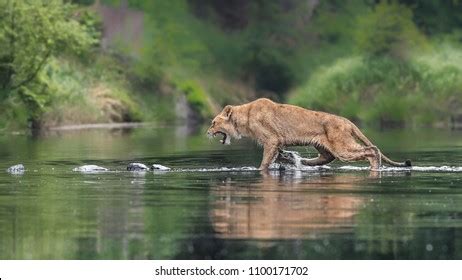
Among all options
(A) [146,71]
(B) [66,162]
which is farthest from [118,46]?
(B) [66,162]

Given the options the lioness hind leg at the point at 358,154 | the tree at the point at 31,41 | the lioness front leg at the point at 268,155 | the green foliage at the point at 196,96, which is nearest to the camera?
the lioness hind leg at the point at 358,154

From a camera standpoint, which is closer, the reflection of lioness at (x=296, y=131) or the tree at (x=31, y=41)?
the reflection of lioness at (x=296, y=131)

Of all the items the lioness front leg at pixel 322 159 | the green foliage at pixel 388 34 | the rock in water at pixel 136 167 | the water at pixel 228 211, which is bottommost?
the water at pixel 228 211

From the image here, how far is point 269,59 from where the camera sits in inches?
2530

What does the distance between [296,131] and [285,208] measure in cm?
804

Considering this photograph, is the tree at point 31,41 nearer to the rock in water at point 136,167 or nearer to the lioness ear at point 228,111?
the lioness ear at point 228,111

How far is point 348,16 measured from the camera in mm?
68000

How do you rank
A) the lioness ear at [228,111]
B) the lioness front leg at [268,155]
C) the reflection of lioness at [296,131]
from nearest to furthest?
the reflection of lioness at [296,131]
the lioness front leg at [268,155]
the lioness ear at [228,111]

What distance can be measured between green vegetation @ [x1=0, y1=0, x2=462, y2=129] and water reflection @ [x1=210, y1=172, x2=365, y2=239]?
1308 inches

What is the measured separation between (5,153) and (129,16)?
34946 mm

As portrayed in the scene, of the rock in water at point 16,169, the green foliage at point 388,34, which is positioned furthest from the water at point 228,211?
the green foliage at point 388,34

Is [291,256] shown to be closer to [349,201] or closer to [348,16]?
[349,201]

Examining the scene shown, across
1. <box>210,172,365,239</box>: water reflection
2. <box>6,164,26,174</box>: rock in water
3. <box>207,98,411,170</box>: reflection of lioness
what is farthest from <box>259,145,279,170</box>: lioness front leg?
<box>6,164,26,174</box>: rock in water

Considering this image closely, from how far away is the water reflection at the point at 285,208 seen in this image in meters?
15.4
